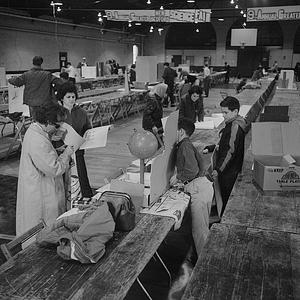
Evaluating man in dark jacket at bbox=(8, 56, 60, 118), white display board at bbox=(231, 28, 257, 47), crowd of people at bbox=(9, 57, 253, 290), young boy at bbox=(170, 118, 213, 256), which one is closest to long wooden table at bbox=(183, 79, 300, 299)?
young boy at bbox=(170, 118, 213, 256)

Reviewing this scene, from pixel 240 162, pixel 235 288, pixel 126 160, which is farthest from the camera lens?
pixel 126 160

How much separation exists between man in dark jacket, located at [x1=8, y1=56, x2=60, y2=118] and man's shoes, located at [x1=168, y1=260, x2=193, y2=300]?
384 centimetres

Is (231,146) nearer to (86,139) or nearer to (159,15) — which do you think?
(86,139)

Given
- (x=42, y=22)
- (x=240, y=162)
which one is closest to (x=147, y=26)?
(x=42, y=22)

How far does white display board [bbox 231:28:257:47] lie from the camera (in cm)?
2309

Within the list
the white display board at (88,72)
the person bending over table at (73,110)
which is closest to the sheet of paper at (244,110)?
the person bending over table at (73,110)

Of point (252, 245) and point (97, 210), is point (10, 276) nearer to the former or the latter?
point (97, 210)

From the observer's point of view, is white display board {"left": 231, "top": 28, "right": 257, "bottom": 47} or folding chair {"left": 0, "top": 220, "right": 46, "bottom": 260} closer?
folding chair {"left": 0, "top": 220, "right": 46, "bottom": 260}

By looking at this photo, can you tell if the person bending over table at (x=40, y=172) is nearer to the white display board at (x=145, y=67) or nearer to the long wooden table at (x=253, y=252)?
the long wooden table at (x=253, y=252)

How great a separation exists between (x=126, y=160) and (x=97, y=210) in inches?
190

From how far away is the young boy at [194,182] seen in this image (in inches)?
129

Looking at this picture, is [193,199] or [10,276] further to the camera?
[193,199]

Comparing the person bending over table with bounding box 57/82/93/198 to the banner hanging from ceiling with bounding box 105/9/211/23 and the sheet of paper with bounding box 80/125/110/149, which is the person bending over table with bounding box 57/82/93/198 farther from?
the banner hanging from ceiling with bounding box 105/9/211/23

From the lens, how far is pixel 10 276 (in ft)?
6.32
